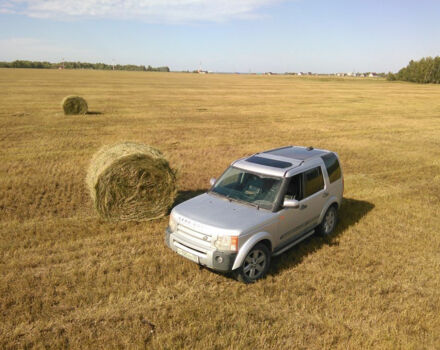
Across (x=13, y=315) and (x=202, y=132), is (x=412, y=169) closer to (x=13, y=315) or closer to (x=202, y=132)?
(x=202, y=132)

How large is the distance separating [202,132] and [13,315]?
1578 cm

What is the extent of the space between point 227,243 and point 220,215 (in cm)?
61

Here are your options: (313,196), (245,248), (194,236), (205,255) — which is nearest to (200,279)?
(205,255)

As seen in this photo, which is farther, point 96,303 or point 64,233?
point 64,233

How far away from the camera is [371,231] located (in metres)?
7.97

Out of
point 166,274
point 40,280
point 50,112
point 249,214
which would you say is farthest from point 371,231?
point 50,112

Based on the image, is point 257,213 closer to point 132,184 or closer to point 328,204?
point 328,204

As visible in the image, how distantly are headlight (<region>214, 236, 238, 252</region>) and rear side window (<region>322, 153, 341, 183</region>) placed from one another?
3.19 metres

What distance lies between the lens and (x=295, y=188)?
21.7 ft

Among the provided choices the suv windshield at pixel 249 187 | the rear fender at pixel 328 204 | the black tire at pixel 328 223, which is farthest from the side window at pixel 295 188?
the black tire at pixel 328 223

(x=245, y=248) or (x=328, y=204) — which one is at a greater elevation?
(x=328, y=204)

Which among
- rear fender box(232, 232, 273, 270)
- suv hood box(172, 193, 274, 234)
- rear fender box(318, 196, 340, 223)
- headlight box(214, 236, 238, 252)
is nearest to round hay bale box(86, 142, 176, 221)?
suv hood box(172, 193, 274, 234)

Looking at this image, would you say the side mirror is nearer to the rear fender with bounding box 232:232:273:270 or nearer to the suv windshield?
the suv windshield

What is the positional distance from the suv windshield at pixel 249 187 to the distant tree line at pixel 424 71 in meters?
117
